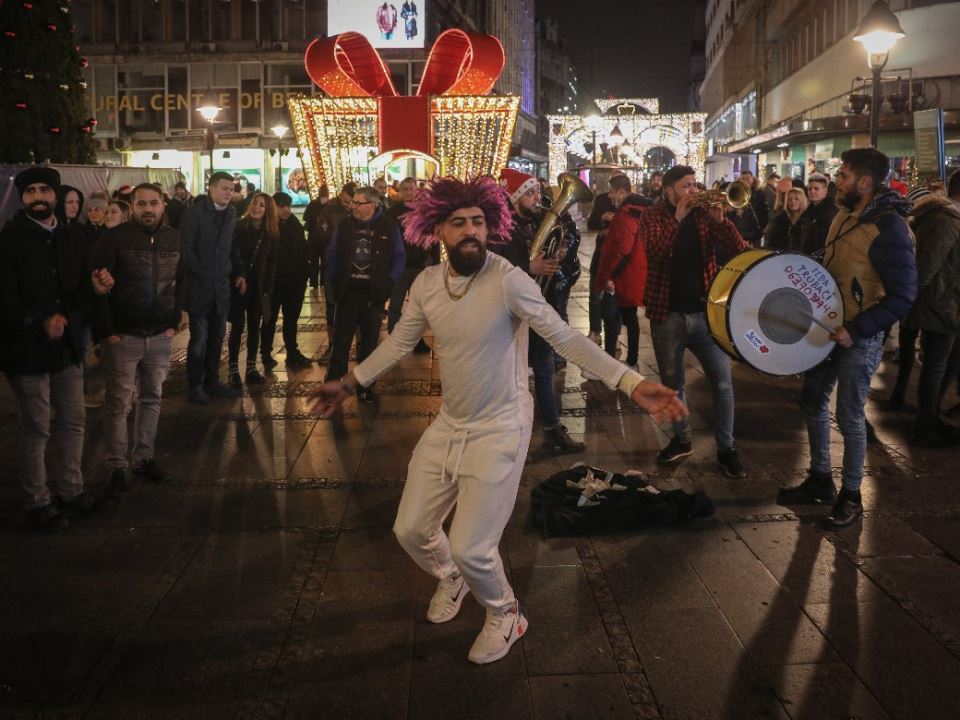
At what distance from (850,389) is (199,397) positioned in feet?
18.9

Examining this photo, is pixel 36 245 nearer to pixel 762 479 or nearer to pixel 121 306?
pixel 121 306

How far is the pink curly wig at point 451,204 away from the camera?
4.03 metres

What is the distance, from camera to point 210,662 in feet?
12.9

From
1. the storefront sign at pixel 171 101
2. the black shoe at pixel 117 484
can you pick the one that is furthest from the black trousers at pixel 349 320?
the storefront sign at pixel 171 101

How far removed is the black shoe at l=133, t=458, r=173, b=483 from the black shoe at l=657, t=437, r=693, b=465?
11.1ft

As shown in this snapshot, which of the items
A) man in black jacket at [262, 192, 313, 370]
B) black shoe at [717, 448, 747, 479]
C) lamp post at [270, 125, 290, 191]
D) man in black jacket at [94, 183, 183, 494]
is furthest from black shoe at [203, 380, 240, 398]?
lamp post at [270, 125, 290, 191]

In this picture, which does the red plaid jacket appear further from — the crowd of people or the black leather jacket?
the black leather jacket

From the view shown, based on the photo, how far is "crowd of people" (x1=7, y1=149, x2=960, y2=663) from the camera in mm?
3904

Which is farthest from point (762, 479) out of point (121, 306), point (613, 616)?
point (121, 306)

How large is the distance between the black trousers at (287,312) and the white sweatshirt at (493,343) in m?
6.68

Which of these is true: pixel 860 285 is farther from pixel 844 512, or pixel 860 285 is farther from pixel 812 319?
pixel 844 512

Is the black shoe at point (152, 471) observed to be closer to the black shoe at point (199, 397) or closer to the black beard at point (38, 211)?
the black beard at point (38, 211)

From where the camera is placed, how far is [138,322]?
20.6ft

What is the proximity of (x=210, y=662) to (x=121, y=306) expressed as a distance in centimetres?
304
